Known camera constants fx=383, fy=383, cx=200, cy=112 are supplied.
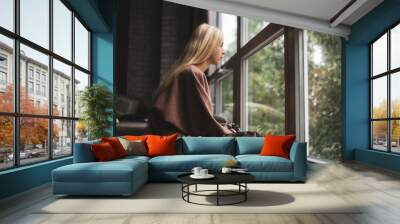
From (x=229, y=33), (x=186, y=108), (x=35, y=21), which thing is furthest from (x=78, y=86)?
(x=229, y=33)

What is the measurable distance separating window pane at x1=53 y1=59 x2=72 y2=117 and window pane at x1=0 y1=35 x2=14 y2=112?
138 centimetres

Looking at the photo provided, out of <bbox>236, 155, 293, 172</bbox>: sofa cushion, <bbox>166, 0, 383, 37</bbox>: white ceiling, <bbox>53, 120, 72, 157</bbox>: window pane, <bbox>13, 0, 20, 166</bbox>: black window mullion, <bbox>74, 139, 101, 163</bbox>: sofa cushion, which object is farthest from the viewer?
<bbox>166, 0, 383, 37</bbox>: white ceiling

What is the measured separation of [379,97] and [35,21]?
6.90 metres

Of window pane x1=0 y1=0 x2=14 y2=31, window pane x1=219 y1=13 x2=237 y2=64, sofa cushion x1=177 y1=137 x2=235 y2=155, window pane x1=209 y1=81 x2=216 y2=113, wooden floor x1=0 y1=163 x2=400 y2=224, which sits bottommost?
wooden floor x1=0 y1=163 x2=400 y2=224

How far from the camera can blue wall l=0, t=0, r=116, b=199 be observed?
5598 mm

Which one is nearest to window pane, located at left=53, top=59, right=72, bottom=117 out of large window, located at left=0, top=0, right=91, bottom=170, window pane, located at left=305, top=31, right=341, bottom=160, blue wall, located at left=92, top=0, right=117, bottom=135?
large window, located at left=0, top=0, right=91, bottom=170

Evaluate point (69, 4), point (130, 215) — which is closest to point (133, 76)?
point (69, 4)

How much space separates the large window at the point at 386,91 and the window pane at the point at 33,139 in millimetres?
6361

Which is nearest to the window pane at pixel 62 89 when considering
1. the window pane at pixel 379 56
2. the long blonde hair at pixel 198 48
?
the long blonde hair at pixel 198 48

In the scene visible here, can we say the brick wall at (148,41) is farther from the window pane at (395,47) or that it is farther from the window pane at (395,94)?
the window pane at (395,94)

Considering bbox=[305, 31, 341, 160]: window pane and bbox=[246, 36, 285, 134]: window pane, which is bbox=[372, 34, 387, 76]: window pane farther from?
bbox=[246, 36, 285, 134]: window pane

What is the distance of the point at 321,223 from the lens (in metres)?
3.48

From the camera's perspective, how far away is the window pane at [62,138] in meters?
6.26

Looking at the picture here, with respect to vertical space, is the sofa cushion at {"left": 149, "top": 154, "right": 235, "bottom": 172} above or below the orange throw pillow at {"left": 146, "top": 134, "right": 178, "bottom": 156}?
below
